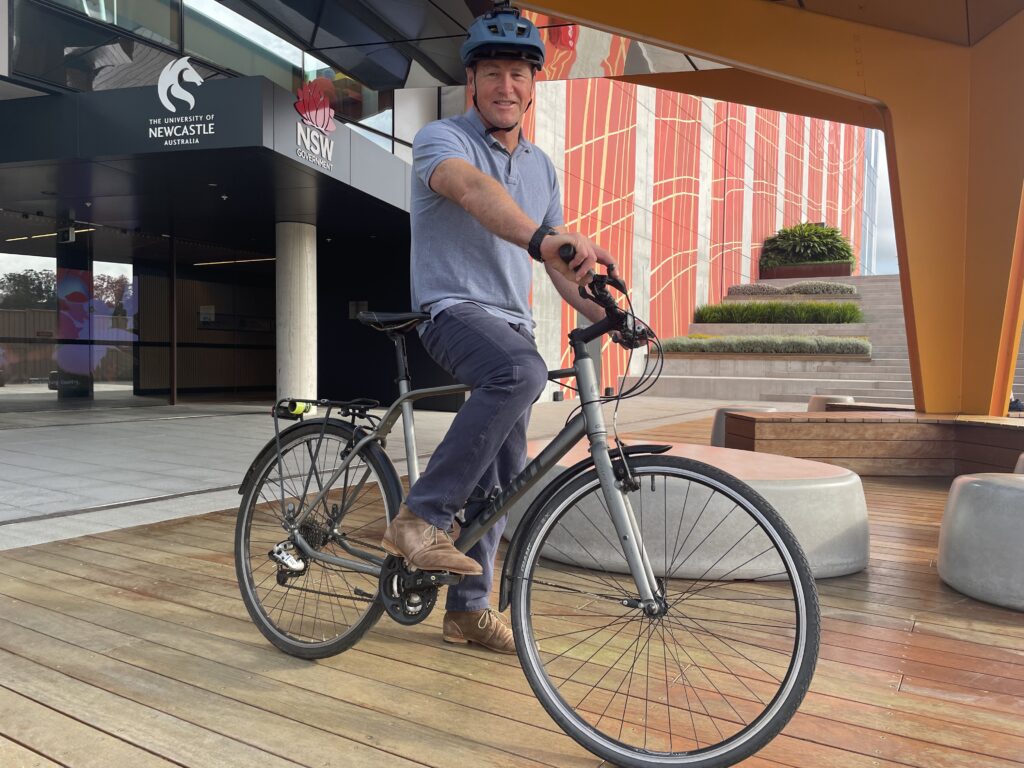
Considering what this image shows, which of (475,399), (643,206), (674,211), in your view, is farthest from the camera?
(674,211)

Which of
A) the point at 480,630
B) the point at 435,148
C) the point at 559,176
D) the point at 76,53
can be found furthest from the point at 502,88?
the point at 559,176

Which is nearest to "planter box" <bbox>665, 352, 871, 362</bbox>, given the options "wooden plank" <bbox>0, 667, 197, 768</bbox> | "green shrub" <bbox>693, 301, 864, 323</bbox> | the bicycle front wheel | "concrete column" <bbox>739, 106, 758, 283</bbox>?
"green shrub" <bbox>693, 301, 864, 323</bbox>

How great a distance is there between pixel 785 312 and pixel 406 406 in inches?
940

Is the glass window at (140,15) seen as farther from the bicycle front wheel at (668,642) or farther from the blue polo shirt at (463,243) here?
the bicycle front wheel at (668,642)

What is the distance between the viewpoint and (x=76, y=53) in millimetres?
9961

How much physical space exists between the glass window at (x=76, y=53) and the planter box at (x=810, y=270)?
30496 mm

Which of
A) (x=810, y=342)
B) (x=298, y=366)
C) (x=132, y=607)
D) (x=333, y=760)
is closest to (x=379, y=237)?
(x=298, y=366)

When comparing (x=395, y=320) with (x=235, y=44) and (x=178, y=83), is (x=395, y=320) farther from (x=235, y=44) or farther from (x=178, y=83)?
Result: (x=235, y=44)

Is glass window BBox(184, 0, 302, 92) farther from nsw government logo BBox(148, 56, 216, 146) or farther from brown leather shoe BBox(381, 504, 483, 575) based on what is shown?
brown leather shoe BBox(381, 504, 483, 575)

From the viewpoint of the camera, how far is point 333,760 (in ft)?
6.03

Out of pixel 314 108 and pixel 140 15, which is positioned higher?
pixel 140 15

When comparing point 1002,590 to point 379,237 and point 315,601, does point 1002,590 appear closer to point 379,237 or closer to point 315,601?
point 315,601

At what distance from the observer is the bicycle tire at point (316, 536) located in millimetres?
2406

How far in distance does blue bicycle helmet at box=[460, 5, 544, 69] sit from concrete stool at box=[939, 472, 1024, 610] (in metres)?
2.57
